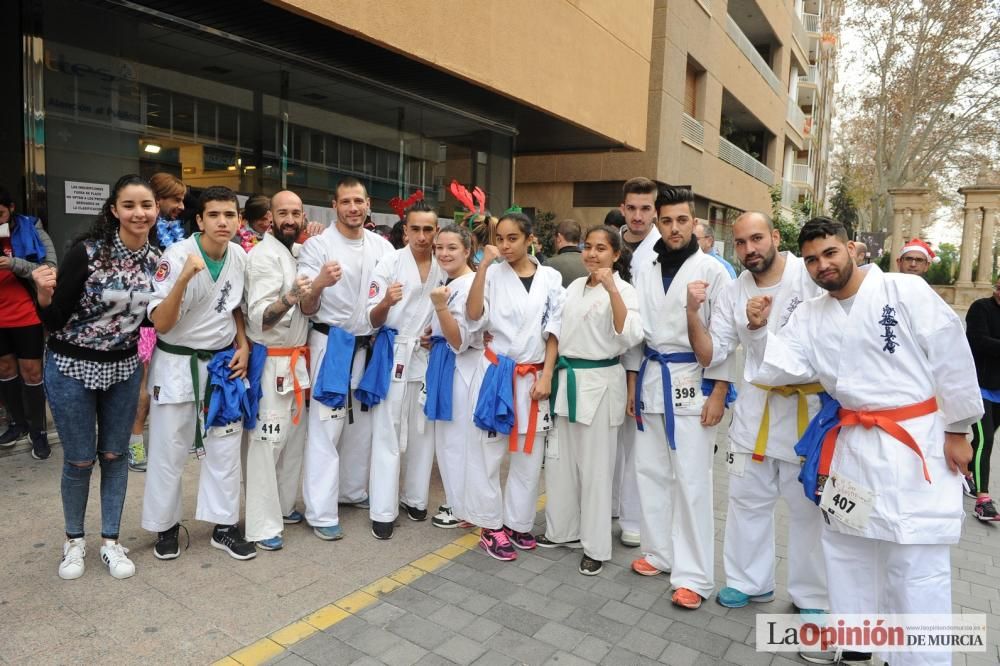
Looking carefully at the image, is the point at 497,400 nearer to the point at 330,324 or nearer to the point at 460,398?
the point at 460,398

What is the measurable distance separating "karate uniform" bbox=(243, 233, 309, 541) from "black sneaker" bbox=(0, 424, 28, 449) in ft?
8.70

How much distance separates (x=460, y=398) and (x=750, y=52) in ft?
67.4

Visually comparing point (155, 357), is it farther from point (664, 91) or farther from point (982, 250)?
point (982, 250)

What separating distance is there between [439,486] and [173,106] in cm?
473

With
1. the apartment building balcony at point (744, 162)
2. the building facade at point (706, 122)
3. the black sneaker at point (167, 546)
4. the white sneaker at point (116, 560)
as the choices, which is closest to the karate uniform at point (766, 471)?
the black sneaker at point (167, 546)

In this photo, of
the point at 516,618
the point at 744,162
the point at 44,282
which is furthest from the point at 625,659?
the point at 744,162

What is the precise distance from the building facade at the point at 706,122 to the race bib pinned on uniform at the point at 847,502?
33.6ft

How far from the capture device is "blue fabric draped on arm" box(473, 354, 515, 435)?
3893 mm

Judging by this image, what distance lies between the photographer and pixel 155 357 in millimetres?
3656

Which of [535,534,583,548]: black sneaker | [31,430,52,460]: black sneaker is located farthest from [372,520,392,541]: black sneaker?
[31,430,52,460]: black sneaker

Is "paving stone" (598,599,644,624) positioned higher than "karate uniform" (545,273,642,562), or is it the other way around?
"karate uniform" (545,273,642,562)

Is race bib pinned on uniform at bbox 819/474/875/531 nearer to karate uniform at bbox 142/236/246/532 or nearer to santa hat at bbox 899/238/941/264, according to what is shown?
karate uniform at bbox 142/236/246/532

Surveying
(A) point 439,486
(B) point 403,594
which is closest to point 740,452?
(B) point 403,594

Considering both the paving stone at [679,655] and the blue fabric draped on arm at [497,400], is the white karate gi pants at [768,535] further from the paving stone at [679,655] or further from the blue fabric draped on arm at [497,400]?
the blue fabric draped on arm at [497,400]
